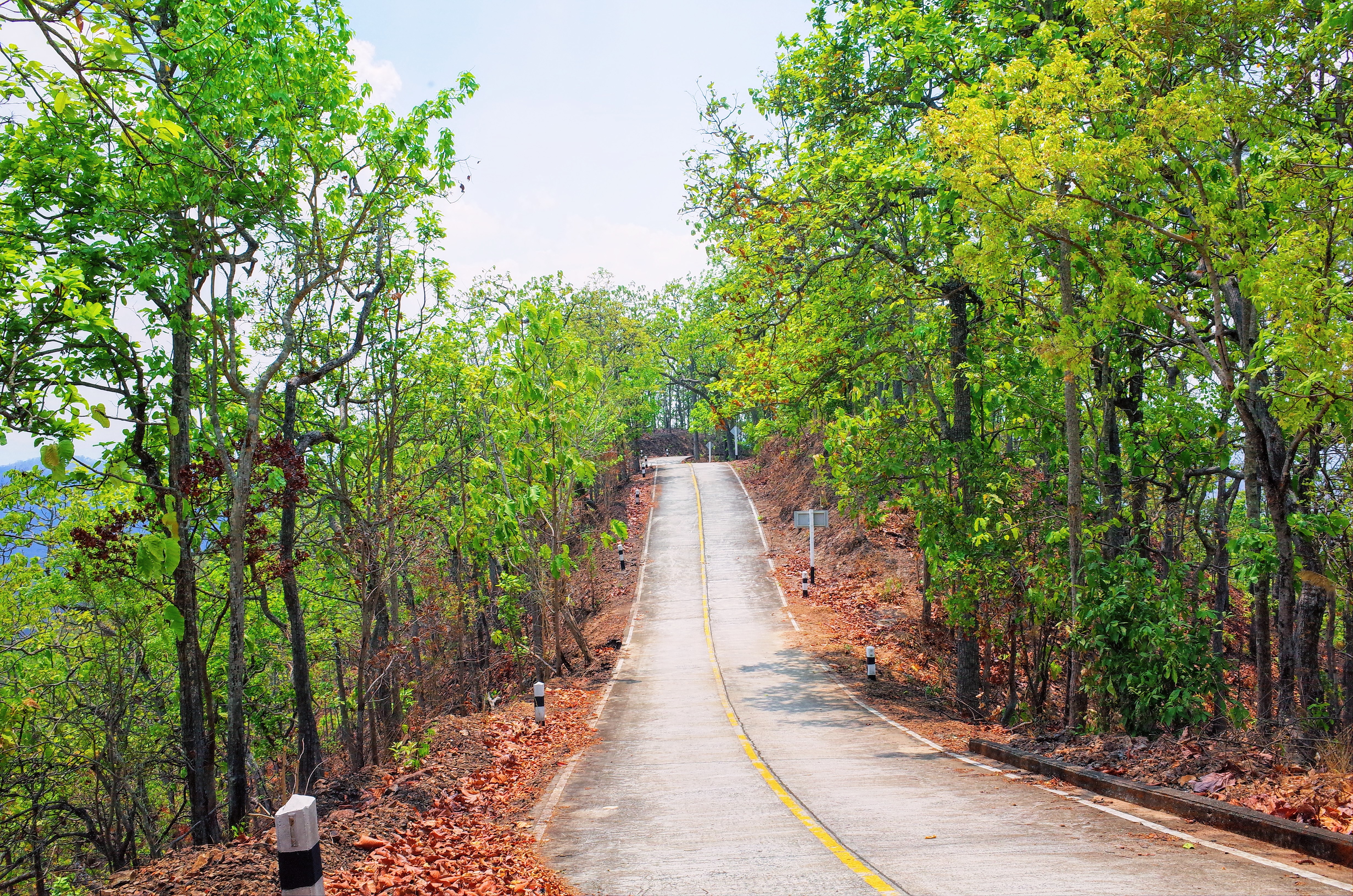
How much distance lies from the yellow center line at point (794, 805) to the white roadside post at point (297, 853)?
3.69 m

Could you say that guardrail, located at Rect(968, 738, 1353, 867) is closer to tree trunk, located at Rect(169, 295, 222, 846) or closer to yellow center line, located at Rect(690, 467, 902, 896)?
yellow center line, located at Rect(690, 467, 902, 896)

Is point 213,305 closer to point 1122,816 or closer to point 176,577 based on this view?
point 176,577

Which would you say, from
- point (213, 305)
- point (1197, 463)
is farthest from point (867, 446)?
point (213, 305)

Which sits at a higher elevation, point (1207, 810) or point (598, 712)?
point (1207, 810)

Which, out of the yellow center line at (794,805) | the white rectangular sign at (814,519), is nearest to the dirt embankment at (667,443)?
the white rectangular sign at (814,519)

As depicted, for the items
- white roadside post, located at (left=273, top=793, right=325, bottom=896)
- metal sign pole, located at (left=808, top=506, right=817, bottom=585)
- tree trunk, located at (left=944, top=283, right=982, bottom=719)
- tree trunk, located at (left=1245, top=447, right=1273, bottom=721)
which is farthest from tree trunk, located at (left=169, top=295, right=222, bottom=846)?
metal sign pole, located at (left=808, top=506, right=817, bottom=585)

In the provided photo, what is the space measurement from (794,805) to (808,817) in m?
0.67

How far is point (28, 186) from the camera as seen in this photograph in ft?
35.7

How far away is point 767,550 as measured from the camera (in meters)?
38.4

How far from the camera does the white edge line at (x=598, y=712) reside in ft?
31.5

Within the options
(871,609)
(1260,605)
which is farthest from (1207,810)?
(871,609)

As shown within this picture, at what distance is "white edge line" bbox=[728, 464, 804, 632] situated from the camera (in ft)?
89.9

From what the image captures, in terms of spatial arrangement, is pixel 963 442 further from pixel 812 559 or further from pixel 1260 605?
pixel 812 559

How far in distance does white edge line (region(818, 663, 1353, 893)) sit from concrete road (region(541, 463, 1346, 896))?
99mm
